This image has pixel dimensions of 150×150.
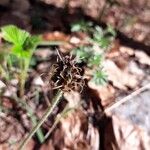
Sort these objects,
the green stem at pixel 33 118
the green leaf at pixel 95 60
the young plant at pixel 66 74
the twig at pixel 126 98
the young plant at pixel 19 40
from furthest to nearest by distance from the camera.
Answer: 1. the green leaf at pixel 95 60
2. the twig at pixel 126 98
3. the green stem at pixel 33 118
4. the young plant at pixel 19 40
5. the young plant at pixel 66 74

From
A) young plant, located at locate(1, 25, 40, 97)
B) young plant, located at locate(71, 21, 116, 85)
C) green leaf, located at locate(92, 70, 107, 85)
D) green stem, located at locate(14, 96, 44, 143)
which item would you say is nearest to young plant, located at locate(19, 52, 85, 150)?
young plant, located at locate(1, 25, 40, 97)

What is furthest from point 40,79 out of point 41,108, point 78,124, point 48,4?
point 48,4

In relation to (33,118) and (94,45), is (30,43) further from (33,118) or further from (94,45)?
(94,45)

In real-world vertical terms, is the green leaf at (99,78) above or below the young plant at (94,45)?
below

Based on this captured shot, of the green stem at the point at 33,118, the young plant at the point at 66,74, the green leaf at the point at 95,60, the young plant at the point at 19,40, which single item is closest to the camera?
the young plant at the point at 66,74

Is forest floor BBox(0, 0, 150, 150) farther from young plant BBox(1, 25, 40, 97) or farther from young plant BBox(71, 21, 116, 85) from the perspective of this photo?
young plant BBox(1, 25, 40, 97)

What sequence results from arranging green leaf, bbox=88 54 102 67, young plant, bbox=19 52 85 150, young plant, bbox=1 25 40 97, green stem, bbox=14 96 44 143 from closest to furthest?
young plant, bbox=19 52 85 150 < young plant, bbox=1 25 40 97 < green stem, bbox=14 96 44 143 < green leaf, bbox=88 54 102 67

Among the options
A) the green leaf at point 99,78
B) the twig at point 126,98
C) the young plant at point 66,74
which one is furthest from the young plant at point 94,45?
the young plant at point 66,74

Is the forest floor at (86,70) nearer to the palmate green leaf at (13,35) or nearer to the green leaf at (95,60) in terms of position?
the green leaf at (95,60)

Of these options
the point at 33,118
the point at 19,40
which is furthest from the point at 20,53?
the point at 33,118

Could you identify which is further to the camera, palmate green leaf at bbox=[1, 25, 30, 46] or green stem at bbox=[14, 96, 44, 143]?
green stem at bbox=[14, 96, 44, 143]

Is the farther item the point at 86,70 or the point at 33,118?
the point at 86,70

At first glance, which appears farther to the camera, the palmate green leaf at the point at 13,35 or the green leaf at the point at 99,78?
the green leaf at the point at 99,78
